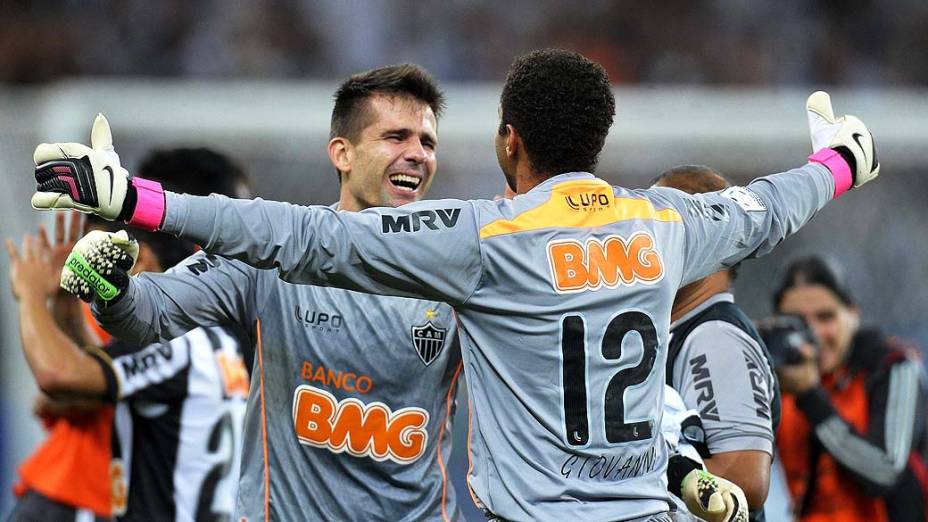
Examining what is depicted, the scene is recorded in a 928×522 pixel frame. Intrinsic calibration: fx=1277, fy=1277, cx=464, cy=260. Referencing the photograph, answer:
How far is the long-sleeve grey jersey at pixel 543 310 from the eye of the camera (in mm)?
3443

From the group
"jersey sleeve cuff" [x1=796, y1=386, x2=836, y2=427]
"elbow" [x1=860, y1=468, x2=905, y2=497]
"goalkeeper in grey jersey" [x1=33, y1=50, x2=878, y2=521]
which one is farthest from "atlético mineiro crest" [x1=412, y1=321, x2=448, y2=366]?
"elbow" [x1=860, y1=468, x2=905, y2=497]

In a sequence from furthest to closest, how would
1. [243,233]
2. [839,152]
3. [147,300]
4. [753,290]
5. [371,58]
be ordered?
[371,58]
[753,290]
[839,152]
[147,300]
[243,233]

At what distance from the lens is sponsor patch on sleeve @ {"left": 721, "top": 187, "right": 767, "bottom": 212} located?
3.86 metres

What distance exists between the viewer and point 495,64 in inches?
528

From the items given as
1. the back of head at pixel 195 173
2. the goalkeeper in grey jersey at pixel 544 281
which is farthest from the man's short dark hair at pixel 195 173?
the goalkeeper in grey jersey at pixel 544 281

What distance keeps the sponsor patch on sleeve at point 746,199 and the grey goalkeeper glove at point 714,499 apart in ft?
2.66

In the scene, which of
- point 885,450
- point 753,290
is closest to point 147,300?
point 885,450

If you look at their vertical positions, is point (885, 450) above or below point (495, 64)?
below

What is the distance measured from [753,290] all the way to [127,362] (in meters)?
6.91

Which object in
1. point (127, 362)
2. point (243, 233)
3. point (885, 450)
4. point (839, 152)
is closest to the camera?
point (243, 233)

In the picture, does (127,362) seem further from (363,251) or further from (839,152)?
(839,152)

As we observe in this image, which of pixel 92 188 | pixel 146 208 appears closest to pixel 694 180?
pixel 146 208

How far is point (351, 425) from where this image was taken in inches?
169

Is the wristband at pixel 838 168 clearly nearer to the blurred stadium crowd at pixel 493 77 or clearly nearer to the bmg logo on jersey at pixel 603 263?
the bmg logo on jersey at pixel 603 263
